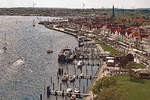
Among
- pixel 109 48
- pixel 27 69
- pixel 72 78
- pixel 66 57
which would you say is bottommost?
pixel 27 69

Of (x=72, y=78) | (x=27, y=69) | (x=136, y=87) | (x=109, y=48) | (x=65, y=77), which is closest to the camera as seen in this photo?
(x=136, y=87)

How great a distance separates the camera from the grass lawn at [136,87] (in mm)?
34000

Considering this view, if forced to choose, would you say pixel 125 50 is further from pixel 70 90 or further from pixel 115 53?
pixel 70 90

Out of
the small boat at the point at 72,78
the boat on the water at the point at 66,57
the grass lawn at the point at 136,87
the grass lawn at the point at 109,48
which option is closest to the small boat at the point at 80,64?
the boat on the water at the point at 66,57

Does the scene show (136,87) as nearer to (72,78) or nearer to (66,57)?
(72,78)

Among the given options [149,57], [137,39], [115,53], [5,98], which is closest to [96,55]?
[115,53]

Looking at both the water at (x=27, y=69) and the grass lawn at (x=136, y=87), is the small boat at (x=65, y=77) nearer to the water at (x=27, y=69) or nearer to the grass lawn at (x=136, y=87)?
the water at (x=27, y=69)

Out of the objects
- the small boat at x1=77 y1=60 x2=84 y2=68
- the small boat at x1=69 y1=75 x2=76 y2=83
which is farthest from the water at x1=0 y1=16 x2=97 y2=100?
the small boat at x1=77 y1=60 x2=84 y2=68

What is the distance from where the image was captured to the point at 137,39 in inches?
2879

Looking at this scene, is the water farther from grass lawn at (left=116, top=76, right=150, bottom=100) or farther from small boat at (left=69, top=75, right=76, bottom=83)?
grass lawn at (left=116, top=76, right=150, bottom=100)

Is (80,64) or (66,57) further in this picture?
(66,57)

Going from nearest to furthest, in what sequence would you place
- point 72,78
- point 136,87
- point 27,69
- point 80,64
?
1. point 136,87
2. point 72,78
3. point 27,69
4. point 80,64

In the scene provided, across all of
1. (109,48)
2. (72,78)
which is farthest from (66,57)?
(72,78)

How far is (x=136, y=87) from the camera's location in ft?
122
